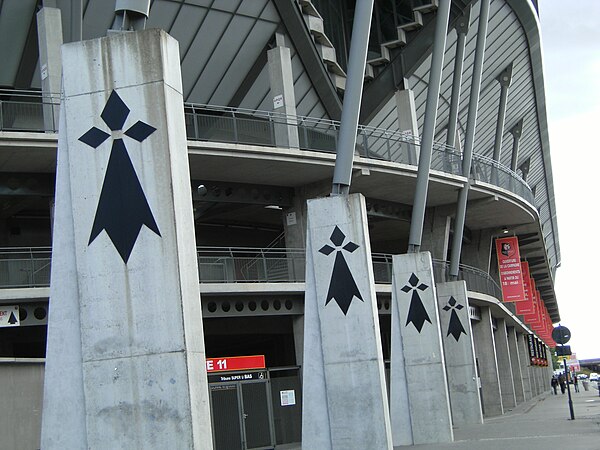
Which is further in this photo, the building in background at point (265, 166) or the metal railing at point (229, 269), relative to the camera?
the building in background at point (265, 166)

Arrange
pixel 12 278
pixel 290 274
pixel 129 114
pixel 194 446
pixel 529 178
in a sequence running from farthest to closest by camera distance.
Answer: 1. pixel 529 178
2. pixel 290 274
3. pixel 12 278
4. pixel 129 114
5. pixel 194 446

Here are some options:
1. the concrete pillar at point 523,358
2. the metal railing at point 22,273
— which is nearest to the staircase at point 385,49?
the metal railing at point 22,273

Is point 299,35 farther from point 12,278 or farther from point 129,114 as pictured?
point 129,114

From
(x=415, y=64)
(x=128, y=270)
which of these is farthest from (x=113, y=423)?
(x=415, y=64)

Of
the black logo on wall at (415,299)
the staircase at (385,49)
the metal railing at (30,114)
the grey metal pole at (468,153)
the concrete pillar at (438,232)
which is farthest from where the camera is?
the concrete pillar at (438,232)

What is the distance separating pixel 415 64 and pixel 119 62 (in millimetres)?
31118

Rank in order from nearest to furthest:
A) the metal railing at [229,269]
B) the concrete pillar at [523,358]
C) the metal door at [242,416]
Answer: the metal railing at [229,269]
the metal door at [242,416]
the concrete pillar at [523,358]

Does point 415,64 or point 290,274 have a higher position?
point 415,64

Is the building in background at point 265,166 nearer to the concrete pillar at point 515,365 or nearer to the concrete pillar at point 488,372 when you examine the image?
the concrete pillar at point 488,372

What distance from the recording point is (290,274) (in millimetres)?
29203

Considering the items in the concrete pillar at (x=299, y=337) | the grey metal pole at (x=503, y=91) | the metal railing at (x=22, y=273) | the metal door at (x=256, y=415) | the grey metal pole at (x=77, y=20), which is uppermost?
the grey metal pole at (x=503, y=91)

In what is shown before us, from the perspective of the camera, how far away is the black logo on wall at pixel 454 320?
32513mm

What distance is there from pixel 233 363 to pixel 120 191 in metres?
17.7

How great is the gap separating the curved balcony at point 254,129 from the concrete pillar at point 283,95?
113mm
